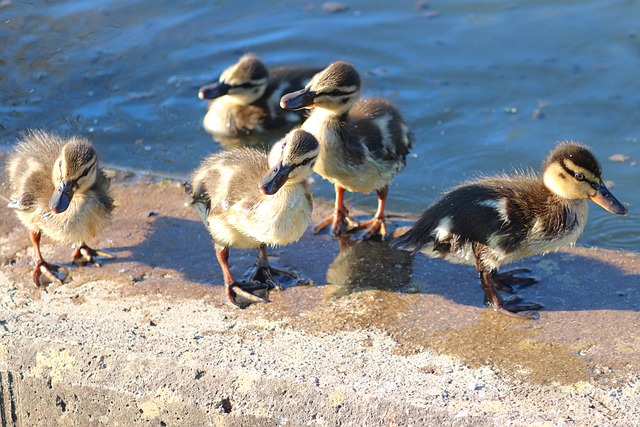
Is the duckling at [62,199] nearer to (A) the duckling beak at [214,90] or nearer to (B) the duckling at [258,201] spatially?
(B) the duckling at [258,201]

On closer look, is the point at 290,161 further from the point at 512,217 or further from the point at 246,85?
the point at 246,85

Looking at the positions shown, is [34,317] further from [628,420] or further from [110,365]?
[628,420]

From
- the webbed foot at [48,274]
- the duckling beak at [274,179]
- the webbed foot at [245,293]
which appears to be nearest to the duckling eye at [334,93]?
the duckling beak at [274,179]

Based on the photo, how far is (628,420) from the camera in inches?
139

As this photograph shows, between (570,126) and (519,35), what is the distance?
5.75 ft

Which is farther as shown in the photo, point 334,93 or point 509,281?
point 334,93

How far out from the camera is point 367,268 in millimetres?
4945

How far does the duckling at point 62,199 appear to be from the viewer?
4828 millimetres

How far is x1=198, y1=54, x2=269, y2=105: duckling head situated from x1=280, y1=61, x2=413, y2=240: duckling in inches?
82.1

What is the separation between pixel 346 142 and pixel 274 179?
1227 mm

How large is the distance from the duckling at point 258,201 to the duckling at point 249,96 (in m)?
2.87

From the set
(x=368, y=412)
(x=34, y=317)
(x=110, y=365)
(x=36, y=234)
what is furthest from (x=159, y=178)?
(x=368, y=412)

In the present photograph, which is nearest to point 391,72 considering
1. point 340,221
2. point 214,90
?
point 214,90

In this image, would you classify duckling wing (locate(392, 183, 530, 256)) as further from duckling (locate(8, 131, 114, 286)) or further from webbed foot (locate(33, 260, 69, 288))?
webbed foot (locate(33, 260, 69, 288))
